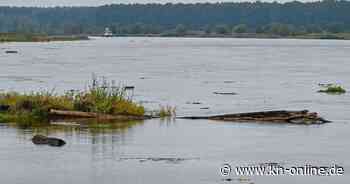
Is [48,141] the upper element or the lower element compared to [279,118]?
lower

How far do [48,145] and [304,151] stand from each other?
6271 mm

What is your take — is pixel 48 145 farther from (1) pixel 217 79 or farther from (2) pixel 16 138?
(1) pixel 217 79

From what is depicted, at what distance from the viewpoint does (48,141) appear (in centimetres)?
2178

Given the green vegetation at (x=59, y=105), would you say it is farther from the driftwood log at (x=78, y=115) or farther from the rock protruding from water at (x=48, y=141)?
the rock protruding from water at (x=48, y=141)

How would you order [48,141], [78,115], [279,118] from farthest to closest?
[279,118]
[78,115]
[48,141]

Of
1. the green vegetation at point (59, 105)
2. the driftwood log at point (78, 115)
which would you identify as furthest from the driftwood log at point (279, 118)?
the driftwood log at point (78, 115)

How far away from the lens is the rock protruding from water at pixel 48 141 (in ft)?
71.0

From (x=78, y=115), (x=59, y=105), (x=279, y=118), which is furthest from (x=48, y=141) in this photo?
(x=279, y=118)

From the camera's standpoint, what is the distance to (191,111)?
31.5m

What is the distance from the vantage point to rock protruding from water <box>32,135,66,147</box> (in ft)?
71.0

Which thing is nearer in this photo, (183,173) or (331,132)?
(183,173)

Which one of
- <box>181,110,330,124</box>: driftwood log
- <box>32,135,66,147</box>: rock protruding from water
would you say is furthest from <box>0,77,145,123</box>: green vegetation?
<box>32,135,66,147</box>: rock protruding from water

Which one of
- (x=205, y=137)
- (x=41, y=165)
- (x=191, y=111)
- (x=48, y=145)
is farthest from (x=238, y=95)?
(x=41, y=165)

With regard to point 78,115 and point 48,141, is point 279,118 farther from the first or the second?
point 48,141
